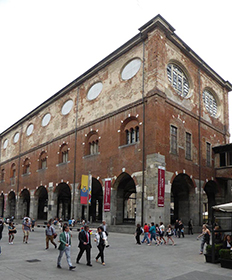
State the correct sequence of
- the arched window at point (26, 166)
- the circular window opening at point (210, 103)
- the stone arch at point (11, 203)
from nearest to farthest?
1. the circular window opening at point (210, 103)
2. the arched window at point (26, 166)
3. the stone arch at point (11, 203)

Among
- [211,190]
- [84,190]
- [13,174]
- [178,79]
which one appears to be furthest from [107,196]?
[13,174]

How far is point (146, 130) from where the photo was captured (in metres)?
26.5

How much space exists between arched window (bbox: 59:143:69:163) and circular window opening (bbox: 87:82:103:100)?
7.23 meters

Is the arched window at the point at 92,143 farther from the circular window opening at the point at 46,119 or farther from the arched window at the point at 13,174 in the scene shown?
the arched window at the point at 13,174

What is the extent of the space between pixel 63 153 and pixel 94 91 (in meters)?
9.40

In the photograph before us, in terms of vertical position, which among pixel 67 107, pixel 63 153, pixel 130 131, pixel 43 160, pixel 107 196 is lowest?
pixel 107 196

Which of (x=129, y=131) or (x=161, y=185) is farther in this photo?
(x=129, y=131)

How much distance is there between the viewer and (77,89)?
37812 mm

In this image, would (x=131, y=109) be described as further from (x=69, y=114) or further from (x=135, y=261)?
(x=135, y=261)

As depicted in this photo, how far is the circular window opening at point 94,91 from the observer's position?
33.9 m

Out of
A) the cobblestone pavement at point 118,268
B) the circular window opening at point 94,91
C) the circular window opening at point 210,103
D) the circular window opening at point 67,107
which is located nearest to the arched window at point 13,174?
the circular window opening at point 67,107

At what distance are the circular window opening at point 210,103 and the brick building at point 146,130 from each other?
1 cm

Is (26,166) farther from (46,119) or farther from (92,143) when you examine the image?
(92,143)

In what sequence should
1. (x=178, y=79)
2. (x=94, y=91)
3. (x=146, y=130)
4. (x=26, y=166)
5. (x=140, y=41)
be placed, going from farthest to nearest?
1. (x=26, y=166)
2. (x=94, y=91)
3. (x=178, y=79)
4. (x=140, y=41)
5. (x=146, y=130)
